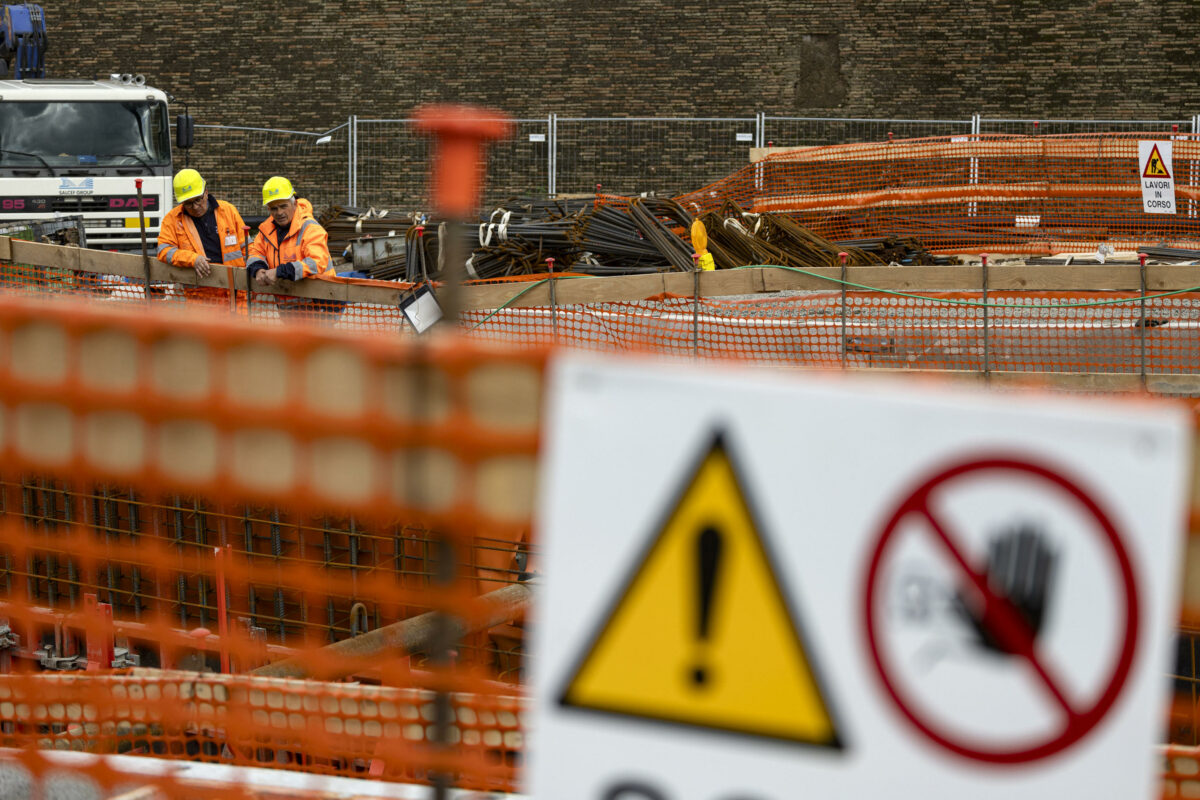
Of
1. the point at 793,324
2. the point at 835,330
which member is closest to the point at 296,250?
the point at 793,324

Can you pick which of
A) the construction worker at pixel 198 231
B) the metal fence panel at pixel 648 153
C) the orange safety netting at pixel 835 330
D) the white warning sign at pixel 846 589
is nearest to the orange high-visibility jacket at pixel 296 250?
the orange safety netting at pixel 835 330

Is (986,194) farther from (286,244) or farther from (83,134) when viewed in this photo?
(83,134)

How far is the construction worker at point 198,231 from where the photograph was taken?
31.3 ft

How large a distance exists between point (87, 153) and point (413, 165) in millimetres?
10900

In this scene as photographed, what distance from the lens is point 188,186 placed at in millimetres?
10023

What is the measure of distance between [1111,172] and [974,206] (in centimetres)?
217

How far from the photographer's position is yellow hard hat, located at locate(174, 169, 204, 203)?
9.99 meters

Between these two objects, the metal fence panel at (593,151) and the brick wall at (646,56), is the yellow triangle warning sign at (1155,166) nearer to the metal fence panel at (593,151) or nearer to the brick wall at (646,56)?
the metal fence panel at (593,151)

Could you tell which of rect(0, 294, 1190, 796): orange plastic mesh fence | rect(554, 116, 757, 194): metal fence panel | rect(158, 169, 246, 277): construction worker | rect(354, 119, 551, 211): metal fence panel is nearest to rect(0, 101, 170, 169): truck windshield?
rect(158, 169, 246, 277): construction worker

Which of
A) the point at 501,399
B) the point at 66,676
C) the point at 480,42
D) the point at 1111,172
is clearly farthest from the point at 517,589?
the point at 480,42

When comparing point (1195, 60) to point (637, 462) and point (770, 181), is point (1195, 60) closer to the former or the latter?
point (770, 181)

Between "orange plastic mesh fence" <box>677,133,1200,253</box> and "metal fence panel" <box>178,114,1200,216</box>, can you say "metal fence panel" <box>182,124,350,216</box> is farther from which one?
"orange plastic mesh fence" <box>677,133,1200,253</box>

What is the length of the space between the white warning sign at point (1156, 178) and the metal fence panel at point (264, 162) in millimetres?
17891

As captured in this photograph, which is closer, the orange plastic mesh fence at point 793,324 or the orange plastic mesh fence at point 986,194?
the orange plastic mesh fence at point 793,324
